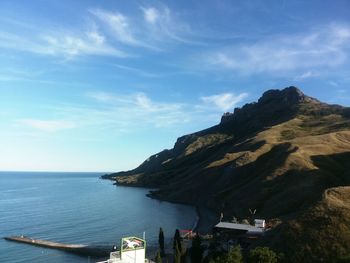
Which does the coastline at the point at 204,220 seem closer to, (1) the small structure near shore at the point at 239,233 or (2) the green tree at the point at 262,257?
(1) the small structure near shore at the point at 239,233

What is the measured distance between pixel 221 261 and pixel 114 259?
15.2 metres

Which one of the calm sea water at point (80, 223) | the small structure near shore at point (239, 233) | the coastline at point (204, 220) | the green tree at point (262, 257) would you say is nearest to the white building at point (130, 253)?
the green tree at point (262, 257)

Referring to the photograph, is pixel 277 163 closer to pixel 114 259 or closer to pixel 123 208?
pixel 123 208

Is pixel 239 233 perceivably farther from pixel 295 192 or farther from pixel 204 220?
pixel 204 220

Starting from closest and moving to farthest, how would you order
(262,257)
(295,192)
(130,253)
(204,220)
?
(262,257)
(130,253)
(295,192)
(204,220)

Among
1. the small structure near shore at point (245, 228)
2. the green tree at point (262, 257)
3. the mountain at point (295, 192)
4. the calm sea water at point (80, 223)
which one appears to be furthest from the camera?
the calm sea water at point (80, 223)

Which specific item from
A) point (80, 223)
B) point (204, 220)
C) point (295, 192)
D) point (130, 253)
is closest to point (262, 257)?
point (130, 253)

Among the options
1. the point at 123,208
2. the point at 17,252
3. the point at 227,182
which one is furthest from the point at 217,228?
the point at 123,208

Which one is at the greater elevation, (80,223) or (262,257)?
(262,257)

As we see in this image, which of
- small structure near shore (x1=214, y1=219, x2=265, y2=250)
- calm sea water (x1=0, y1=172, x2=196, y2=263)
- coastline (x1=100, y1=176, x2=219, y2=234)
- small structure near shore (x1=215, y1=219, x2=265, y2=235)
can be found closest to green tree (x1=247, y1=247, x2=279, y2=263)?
small structure near shore (x1=214, y1=219, x2=265, y2=250)

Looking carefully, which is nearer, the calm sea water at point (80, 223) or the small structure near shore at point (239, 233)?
the small structure near shore at point (239, 233)

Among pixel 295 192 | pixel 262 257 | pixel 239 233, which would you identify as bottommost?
pixel 239 233

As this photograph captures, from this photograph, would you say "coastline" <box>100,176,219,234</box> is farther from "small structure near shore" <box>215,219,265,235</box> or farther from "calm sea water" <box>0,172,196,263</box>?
"small structure near shore" <box>215,219,265,235</box>

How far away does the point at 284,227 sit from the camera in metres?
71.9
